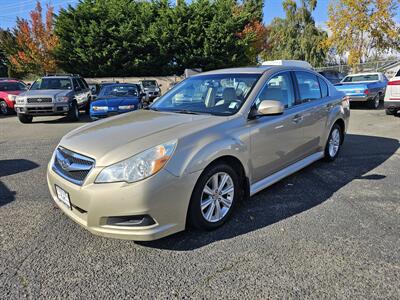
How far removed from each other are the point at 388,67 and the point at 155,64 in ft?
69.3

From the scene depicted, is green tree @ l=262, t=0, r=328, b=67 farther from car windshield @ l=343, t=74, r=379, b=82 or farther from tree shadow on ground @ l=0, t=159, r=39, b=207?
tree shadow on ground @ l=0, t=159, r=39, b=207

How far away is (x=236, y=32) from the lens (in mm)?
26109

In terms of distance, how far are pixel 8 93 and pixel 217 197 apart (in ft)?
48.1

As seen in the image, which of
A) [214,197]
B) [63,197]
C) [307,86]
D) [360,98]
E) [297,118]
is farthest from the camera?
[360,98]

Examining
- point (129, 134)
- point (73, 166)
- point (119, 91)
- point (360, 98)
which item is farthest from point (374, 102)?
point (73, 166)

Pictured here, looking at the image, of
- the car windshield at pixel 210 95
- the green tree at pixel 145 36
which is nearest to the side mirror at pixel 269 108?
the car windshield at pixel 210 95

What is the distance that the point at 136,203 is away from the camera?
8.90 feet

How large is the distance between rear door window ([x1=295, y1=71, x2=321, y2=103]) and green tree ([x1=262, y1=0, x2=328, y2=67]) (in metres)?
33.7

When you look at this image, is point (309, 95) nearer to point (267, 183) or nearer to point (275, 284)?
point (267, 183)

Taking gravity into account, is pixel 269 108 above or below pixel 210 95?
below

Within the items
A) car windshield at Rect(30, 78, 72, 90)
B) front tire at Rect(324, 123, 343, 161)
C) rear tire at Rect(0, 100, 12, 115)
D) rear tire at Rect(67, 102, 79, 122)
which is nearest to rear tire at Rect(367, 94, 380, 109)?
front tire at Rect(324, 123, 343, 161)

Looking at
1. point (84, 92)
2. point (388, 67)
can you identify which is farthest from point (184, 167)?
point (388, 67)

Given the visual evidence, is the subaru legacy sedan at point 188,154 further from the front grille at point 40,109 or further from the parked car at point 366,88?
the parked car at point 366,88

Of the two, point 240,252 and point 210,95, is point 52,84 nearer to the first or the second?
point 210,95
